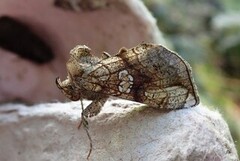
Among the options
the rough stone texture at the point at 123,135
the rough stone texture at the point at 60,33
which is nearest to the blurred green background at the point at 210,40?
the rough stone texture at the point at 60,33

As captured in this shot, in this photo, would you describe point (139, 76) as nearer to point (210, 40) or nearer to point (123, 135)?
point (123, 135)

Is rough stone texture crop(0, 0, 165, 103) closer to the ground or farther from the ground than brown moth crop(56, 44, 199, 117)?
farther from the ground

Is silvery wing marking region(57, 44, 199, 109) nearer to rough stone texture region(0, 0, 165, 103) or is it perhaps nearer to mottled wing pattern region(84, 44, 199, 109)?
mottled wing pattern region(84, 44, 199, 109)

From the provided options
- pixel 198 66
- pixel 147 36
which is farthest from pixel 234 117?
pixel 147 36

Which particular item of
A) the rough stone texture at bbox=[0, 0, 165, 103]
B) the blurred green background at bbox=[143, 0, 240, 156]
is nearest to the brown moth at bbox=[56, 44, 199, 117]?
the rough stone texture at bbox=[0, 0, 165, 103]

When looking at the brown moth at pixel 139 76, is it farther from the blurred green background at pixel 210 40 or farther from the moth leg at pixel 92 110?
the blurred green background at pixel 210 40

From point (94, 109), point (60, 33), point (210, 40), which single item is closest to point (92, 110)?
point (94, 109)
